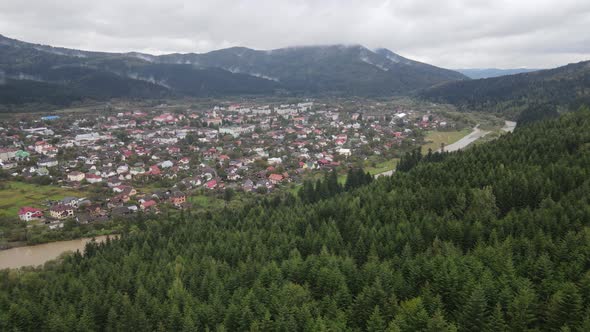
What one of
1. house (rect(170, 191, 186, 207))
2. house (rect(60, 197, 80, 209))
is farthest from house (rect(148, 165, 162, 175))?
house (rect(60, 197, 80, 209))

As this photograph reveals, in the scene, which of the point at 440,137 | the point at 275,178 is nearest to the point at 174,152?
the point at 275,178

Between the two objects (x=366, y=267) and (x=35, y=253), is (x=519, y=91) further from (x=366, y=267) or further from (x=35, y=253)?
(x=35, y=253)

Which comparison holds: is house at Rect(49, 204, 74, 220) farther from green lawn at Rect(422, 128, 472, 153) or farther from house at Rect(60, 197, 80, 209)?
green lawn at Rect(422, 128, 472, 153)

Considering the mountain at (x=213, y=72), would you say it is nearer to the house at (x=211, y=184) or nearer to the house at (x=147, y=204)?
the house at (x=211, y=184)

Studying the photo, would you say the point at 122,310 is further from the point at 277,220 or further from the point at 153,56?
the point at 153,56

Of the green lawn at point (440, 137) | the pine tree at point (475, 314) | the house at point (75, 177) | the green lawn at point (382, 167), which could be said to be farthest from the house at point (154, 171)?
the pine tree at point (475, 314)

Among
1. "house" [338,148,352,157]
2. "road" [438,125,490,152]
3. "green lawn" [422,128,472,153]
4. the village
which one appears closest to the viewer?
the village
